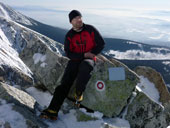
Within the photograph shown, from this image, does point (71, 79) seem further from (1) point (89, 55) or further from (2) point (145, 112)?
(2) point (145, 112)

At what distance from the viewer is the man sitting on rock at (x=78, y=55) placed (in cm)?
1176

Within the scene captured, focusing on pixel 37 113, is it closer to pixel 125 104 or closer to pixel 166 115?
pixel 125 104

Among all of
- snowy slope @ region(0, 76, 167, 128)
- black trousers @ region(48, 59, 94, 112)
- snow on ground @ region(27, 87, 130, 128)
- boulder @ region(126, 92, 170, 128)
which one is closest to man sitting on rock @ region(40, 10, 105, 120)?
black trousers @ region(48, 59, 94, 112)

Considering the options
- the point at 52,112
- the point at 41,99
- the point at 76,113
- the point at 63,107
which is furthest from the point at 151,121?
the point at 41,99

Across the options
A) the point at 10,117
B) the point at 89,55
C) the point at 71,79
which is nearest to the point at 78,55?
the point at 89,55

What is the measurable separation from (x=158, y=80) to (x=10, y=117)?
18858 millimetres

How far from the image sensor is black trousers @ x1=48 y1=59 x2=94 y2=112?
11.4 metres

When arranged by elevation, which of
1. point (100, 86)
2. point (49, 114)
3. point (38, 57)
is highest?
point (38, 57)

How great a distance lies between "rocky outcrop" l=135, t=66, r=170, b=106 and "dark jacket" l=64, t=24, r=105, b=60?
39.3ft

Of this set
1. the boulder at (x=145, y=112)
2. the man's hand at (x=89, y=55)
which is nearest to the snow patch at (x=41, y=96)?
the man's hand at (x=89, y=55)

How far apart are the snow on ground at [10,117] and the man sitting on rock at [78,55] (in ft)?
7.29

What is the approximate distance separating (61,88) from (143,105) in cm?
661

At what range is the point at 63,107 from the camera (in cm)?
1287

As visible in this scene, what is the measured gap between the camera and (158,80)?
2288 centimetres
